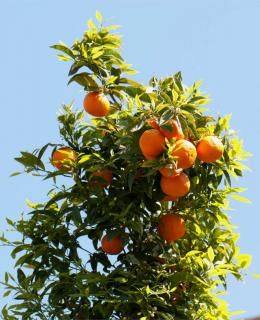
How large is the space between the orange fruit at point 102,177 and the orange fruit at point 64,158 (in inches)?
5.7

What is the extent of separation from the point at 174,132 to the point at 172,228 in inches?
21.7

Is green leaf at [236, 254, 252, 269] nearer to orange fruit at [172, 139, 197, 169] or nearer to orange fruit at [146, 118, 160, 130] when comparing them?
orange fruit at [172, 139, 197, 169]

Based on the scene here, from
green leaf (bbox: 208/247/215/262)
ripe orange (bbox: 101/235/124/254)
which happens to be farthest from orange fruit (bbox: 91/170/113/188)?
green leaf (bbox: 208/247/215/262)

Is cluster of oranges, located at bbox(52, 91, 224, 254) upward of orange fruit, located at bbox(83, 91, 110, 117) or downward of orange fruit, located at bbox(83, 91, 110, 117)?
downward

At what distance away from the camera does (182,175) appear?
3.31 meters

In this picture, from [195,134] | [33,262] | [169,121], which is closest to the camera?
[169,121]

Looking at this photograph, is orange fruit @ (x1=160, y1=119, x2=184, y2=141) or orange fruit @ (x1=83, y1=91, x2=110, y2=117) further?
orange fruit @ (x1=83, y1=91, x2=110, y2=117)

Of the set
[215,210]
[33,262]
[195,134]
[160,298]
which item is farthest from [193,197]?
[33,262]

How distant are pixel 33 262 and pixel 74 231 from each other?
287 mm

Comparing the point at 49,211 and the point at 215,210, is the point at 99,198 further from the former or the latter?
the point at 215,210

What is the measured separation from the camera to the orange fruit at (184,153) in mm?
3170

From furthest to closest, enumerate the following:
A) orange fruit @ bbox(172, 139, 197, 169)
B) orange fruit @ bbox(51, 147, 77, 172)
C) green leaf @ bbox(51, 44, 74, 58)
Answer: green leaf @ bbox(51, 44, 74, 58), orange fruit @ bbox(51, 147, 77, 172), orange fruit @ bbox(172, 139, 197, 169)

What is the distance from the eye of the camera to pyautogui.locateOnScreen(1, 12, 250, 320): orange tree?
332cm

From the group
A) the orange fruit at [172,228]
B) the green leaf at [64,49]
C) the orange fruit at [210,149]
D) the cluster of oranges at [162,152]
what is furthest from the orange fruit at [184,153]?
the green leaf at [64,49]
